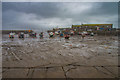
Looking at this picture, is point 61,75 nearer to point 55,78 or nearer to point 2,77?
point 55,78

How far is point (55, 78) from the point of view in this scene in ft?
8.30

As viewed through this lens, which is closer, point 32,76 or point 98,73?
point 32,76

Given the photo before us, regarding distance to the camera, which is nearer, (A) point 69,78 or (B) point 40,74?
(A) point 69,78

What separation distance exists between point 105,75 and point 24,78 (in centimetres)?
308

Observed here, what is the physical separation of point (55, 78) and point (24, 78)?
3.73 ft

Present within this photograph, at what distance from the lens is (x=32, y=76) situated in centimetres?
264

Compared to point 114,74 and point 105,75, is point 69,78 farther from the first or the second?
point 114,74

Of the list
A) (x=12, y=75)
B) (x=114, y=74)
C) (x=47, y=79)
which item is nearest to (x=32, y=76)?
(x=47, y=79)

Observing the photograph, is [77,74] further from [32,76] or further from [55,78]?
[32,76]

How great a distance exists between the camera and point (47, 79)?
8.16ft

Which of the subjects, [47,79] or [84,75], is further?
[84,75]

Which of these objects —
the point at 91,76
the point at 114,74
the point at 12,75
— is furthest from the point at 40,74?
the point at 114,74

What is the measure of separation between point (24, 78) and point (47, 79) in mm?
854

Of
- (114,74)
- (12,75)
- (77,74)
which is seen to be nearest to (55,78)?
(77,74)
